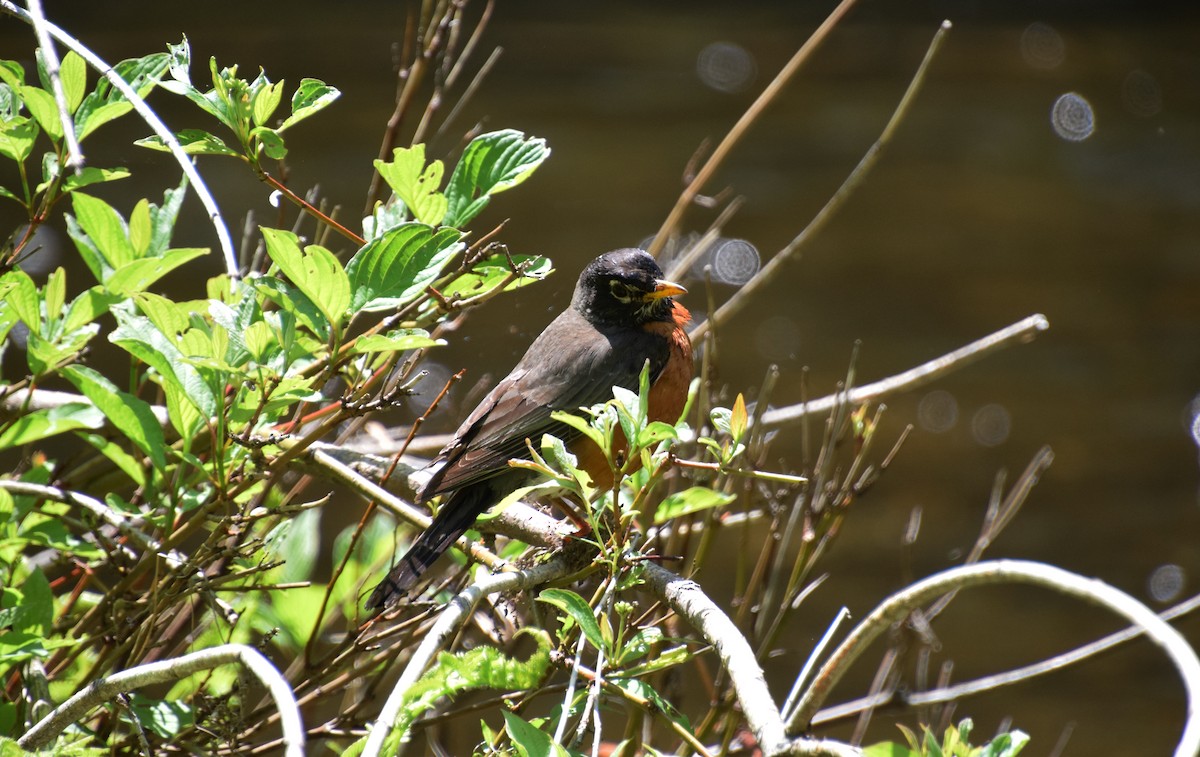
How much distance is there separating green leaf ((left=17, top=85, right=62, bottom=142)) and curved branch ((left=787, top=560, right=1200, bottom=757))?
1.50m

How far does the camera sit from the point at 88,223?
2.26m

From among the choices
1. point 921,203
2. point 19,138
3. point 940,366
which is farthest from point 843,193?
point 921,203

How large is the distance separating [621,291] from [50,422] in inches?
73.0

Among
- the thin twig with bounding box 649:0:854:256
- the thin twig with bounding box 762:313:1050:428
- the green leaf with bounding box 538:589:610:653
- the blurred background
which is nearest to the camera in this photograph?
the green leaf with bounding box 538:589:610:653

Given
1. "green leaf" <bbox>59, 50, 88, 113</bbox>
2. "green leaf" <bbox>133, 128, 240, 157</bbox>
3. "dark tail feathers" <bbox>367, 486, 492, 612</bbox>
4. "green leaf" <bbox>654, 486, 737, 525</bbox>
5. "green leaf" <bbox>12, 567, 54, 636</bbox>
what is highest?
"green leaf" <bbox>59, 50, 88, 113</bbox>

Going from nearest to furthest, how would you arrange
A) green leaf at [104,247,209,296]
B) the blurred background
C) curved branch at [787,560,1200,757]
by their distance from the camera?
curved branch at [787,560,1200,757] < green leaf at [104,247,209,296] < the blurred background

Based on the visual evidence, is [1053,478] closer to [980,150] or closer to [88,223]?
[980,150]

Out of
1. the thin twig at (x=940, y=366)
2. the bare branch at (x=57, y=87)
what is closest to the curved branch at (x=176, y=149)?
the bare branch at (x=57, y=87)

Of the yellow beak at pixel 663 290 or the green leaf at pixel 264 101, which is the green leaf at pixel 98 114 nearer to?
the green leaf at pixel 264 101

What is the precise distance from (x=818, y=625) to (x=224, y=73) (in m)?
6.10

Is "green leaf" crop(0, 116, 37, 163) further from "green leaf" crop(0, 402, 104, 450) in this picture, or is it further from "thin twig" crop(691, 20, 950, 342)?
"thin twig" crop(691, 20, 950, 342)

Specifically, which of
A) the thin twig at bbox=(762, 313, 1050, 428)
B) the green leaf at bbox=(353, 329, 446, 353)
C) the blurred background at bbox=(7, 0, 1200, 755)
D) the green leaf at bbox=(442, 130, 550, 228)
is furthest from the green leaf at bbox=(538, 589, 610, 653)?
the blurred background at bbox=(7, 0, 1200, 755)

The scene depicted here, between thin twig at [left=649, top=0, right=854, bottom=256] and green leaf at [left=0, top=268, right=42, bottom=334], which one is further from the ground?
thin twig at [left=649, top=0, right=854, bottom=256]

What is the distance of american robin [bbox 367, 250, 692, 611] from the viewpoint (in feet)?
9.48
